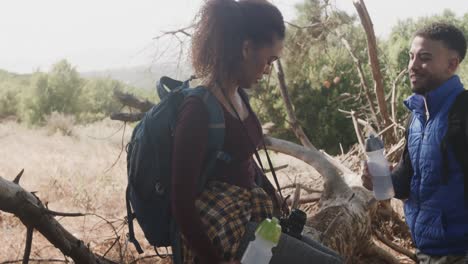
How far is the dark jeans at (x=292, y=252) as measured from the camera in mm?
1691

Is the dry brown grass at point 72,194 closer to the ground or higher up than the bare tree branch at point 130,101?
closer to the ground

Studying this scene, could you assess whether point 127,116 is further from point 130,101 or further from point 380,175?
point 380,175

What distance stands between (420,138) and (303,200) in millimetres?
2524

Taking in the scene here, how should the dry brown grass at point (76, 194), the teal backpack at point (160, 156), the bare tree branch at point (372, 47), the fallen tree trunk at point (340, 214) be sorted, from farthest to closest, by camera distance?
the bare tree branch at point (372, 47), the dry brown grass at point (76, 194), the fallen tree trunk at point (340, 214), the teal backpack at point (160, 156)

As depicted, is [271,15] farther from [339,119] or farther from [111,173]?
[339,119]

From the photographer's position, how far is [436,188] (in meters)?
2.27

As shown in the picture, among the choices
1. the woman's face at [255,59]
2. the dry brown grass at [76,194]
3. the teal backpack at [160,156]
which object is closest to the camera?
the teal backpack at [160,156]

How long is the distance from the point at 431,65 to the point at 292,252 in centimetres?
133

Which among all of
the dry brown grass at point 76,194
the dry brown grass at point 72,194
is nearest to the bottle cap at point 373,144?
the dry brown grass at point 76,194

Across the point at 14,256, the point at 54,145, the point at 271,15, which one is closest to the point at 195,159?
the point at 271,15

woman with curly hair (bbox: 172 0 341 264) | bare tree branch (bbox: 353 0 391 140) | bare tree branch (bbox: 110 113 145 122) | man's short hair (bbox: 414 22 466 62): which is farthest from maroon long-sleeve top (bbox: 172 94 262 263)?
bare tree branch (bbox: 353 0 391 140)

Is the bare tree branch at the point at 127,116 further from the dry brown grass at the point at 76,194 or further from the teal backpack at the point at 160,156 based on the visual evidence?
the teal backpack at the point at 160,156

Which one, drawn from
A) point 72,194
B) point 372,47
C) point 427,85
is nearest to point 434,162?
point 427,85

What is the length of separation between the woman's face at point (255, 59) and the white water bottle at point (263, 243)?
0.52m
